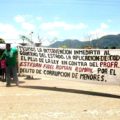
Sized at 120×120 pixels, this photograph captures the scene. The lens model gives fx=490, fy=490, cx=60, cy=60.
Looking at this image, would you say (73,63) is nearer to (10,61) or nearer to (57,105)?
(10,61)

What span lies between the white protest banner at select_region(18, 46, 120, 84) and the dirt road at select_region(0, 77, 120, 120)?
72cm

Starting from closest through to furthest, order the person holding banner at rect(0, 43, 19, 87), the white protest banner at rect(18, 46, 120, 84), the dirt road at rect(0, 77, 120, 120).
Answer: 1. the dirt road at rect(0, 77, 120, 120)
2. the white protest banner at rect(18, 46, 120, 84)
3. the person holding banner at rect(0, 43, 19, 87)

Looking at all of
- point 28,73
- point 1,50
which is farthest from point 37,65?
point 1,50

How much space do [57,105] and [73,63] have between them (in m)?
4.84

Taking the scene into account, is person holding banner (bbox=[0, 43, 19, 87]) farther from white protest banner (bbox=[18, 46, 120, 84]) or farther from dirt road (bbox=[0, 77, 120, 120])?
dirt road (bbox=[0, 77, 120, 120])

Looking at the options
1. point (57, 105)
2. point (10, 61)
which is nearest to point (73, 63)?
point (10, 61)

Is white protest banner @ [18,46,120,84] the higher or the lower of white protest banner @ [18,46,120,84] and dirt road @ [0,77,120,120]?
the higher

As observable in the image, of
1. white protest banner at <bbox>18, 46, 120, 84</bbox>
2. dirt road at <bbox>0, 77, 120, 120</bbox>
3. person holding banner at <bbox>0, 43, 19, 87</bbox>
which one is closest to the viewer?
dirt road at <bbox>0, 77, 120, 120</bbox>

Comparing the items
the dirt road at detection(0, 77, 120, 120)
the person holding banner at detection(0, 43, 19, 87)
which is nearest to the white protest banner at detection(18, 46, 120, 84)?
the person holding banner at detection(0, 43, 19, 87)

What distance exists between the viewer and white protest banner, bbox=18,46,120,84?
57.5 feet

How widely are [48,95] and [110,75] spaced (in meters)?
2.41

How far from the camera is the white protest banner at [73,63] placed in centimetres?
1752

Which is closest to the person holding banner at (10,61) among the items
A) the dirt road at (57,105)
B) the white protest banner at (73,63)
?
the white protest banner at (73,63)

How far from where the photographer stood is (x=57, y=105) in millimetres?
14250
